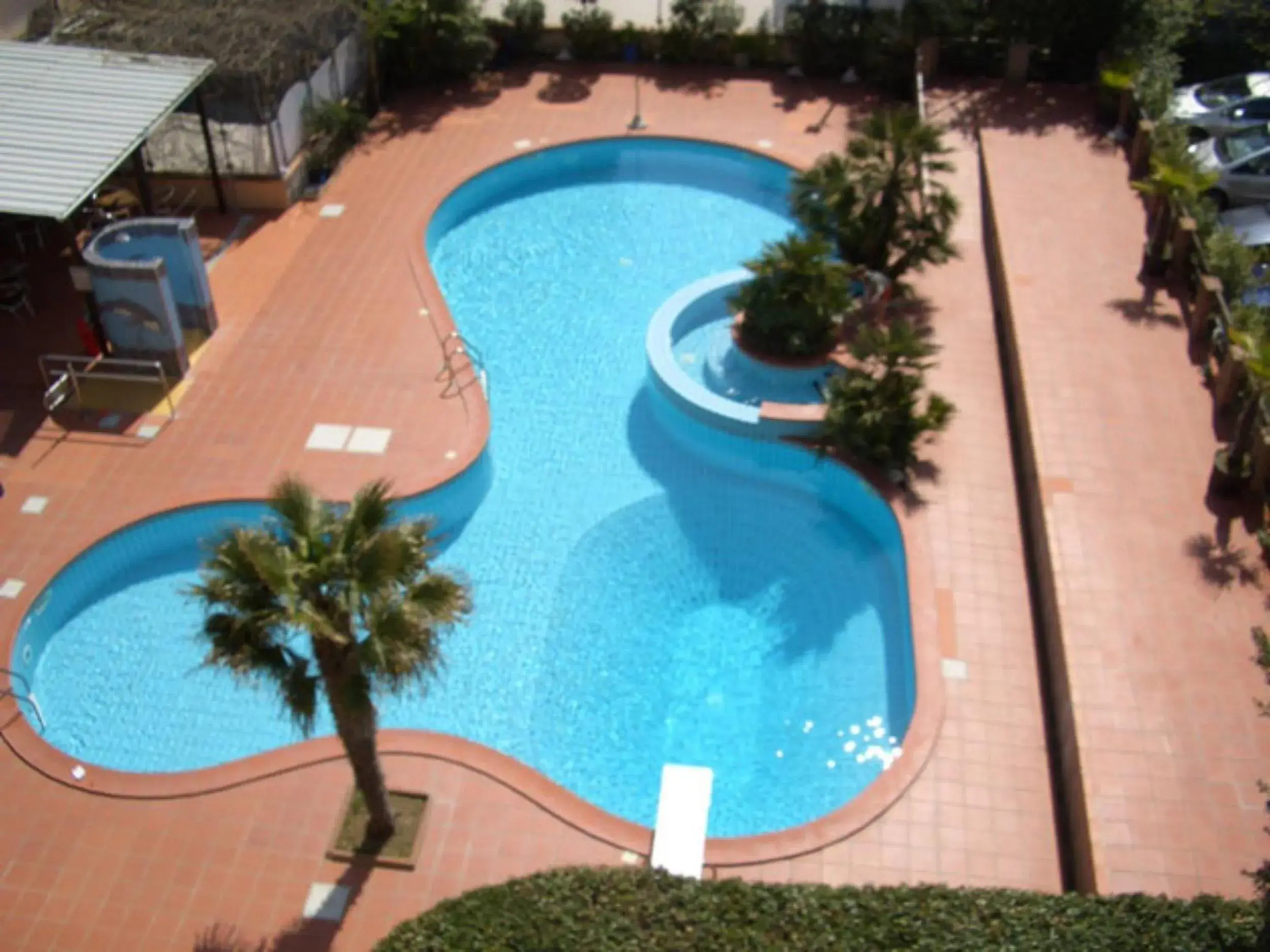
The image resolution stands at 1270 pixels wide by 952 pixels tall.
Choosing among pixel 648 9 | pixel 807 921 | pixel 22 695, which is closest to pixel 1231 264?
pixel 807 921

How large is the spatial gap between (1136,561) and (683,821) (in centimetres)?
691

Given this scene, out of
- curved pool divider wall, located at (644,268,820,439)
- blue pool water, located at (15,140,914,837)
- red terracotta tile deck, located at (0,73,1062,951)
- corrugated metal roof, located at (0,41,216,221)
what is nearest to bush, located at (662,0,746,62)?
red terracotta tile deck, located at (0,73,1062,951)

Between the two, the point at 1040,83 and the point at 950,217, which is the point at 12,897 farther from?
the point at 1040,83

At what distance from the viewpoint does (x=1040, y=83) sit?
26734 mm

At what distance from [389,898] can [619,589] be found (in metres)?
5.27

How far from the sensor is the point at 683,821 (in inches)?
492

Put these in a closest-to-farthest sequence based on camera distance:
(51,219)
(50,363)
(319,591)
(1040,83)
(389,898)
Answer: (319,591) < (389,898) < (50,363) < (51,219) < (1040,83)

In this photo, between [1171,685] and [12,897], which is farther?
[1171,685]

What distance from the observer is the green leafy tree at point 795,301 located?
61.0 ft

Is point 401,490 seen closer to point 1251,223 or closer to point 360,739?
point 360,739

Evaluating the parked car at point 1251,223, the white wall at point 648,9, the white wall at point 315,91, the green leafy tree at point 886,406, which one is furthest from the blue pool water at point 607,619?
the white wall at point 648,9

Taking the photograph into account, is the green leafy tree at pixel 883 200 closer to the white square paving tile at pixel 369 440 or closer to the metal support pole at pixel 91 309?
the white square paving tile at pixel 369 440

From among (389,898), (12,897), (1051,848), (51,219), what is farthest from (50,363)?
(1051,848)

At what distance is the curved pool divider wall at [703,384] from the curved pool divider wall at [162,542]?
3219mm
